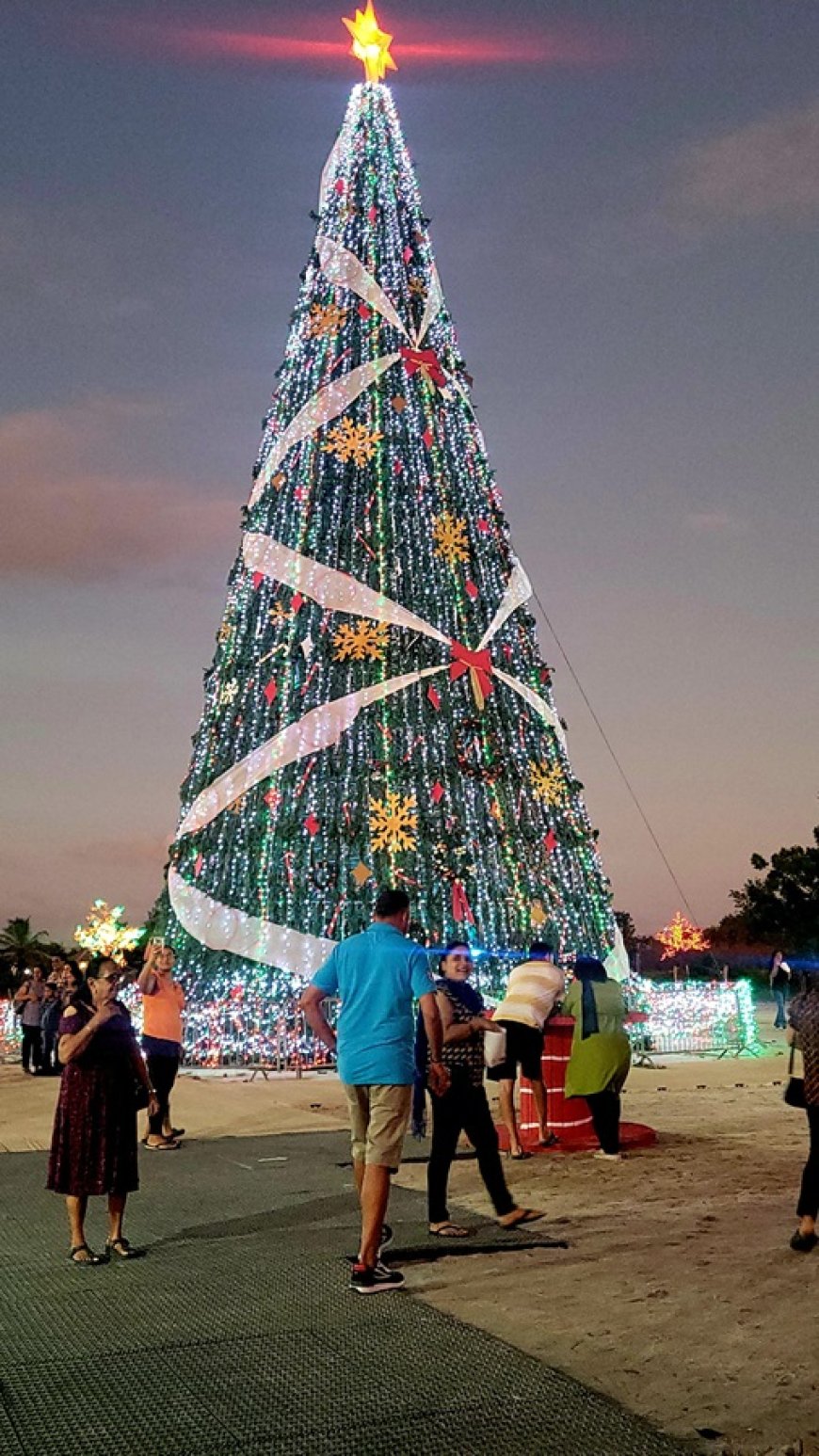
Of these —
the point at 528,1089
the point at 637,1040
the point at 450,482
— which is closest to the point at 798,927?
the point at 637,1040

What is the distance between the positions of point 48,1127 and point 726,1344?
25.5ft

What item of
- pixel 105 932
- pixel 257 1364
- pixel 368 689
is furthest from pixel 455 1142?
pixel 105 932

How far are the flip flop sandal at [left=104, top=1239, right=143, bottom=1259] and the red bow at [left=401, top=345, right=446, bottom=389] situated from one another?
12.6 metres

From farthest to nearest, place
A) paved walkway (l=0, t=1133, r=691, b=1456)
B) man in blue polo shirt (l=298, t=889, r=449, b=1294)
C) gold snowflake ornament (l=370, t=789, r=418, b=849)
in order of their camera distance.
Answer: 1. gold snowflake ornament (l=370, t=789, r=418, b=849)
2. man in blue polo shirt (l=298, t=889, r=449, b=1294)
3. paved walkway (l=0, t=1133, r=691, b=1456)

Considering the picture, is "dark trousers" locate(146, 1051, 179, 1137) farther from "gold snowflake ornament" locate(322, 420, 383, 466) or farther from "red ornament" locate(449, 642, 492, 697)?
"gold snowflake ornament" locate(322, 420, 383, 466)

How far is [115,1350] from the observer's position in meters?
4.20

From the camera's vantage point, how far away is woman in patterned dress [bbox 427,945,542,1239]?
6.16 meters

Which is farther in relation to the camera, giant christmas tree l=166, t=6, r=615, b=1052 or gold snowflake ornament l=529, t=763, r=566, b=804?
gold snowflake ornament l=529, t=763, r=566, b=804

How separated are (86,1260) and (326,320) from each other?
43.6ft

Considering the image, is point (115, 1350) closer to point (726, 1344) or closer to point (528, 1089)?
point (726, 1344)

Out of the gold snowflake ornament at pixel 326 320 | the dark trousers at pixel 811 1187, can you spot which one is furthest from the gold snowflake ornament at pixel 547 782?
the dark trousers at pixel 811 1187

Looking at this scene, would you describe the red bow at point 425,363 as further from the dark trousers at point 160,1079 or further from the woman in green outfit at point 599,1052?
the dark trousers at point 160,1079

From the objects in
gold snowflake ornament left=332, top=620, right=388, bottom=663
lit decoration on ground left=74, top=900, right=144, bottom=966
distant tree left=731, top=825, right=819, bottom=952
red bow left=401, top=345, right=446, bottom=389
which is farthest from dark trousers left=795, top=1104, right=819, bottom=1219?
distant tree left=731, top=825, right=819, bottom=952

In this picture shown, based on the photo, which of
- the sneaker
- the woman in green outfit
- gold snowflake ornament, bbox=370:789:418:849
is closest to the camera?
the sneaker
